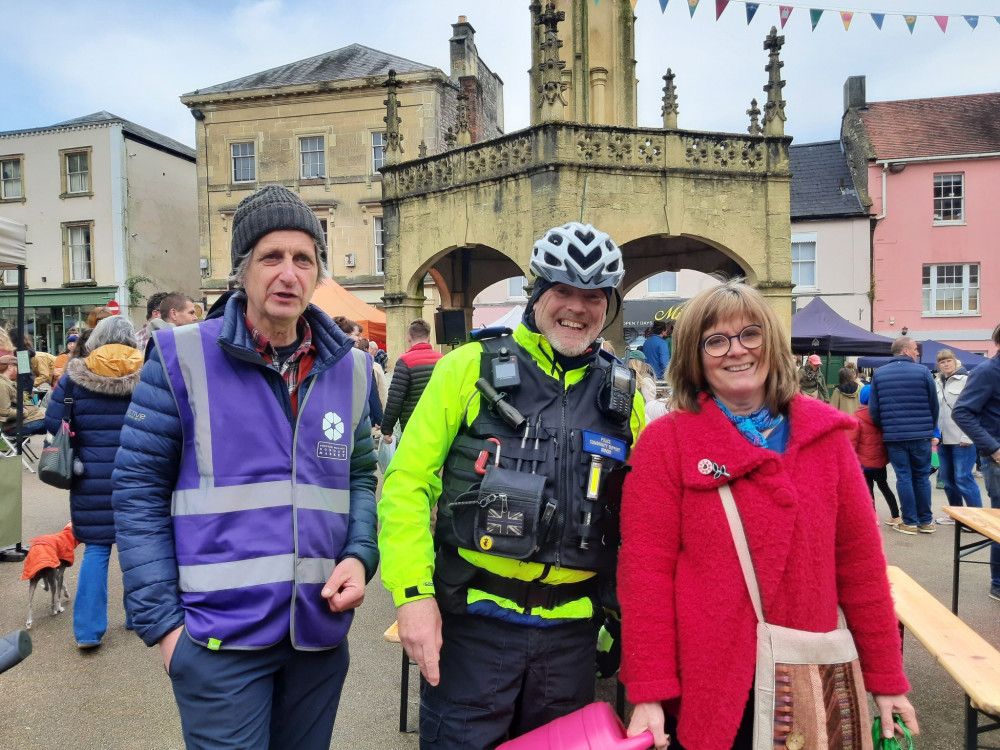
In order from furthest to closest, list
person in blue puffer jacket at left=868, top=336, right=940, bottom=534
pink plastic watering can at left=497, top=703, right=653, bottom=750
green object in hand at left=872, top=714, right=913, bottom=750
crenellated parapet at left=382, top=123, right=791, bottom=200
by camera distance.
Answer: crenellated parapet at left=382, top=123, right=791, bottom=200 < person in blue puffer jacket at left=868, top=336, right=940, bottom=534 < green object in hand at left=872, top=714, right=913, bottom=750 < pink plastic watering can at left=497, top=703, right=653, bottom=750

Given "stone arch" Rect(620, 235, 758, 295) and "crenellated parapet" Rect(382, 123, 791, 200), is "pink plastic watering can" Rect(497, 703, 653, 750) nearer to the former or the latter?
"crenellated parapet" Rect(382, 123, 791, 200)

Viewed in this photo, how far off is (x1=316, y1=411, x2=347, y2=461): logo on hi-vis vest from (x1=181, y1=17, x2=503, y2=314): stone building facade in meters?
23.7

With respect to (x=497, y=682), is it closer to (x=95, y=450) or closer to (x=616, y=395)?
(x=616, y=395)

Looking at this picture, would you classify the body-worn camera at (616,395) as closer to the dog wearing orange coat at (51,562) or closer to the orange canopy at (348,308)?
the dog wearing orange coat at (51,562)

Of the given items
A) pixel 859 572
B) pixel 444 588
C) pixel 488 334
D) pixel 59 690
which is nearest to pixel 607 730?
pixel 444 588

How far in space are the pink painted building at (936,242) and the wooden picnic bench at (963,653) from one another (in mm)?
23525

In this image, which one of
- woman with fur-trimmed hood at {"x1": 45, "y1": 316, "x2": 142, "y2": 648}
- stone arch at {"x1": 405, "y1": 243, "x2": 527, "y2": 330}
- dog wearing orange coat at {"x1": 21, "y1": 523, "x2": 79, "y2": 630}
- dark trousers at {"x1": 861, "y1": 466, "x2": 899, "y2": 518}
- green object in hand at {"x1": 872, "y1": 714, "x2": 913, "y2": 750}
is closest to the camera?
green object in hand at {"x1": 872, "y1": 714, "x2": 913, "y2": 750}

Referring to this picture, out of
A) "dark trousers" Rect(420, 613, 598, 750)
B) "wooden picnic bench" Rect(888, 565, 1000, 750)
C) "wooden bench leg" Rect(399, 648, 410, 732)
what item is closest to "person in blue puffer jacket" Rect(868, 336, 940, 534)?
"wooden picnic bench" Rect(888, 565, 1000, 750)

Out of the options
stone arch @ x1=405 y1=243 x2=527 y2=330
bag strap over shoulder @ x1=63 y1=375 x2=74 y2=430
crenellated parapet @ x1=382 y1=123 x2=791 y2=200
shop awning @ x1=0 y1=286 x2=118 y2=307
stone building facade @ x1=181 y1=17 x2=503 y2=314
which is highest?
stone building facade @ x1=181 y1=17 x2=503 y2=314

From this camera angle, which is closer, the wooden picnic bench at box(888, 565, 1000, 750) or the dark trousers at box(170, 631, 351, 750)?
the dark trousers at box(170, 631, 351, 750)

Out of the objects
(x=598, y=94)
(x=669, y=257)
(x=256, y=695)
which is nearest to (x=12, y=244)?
(x=256, y=695)

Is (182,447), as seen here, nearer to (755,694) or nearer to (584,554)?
(584,554)

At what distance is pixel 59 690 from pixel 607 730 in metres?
3.57

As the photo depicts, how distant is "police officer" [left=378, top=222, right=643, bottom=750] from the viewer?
79.2 inches
